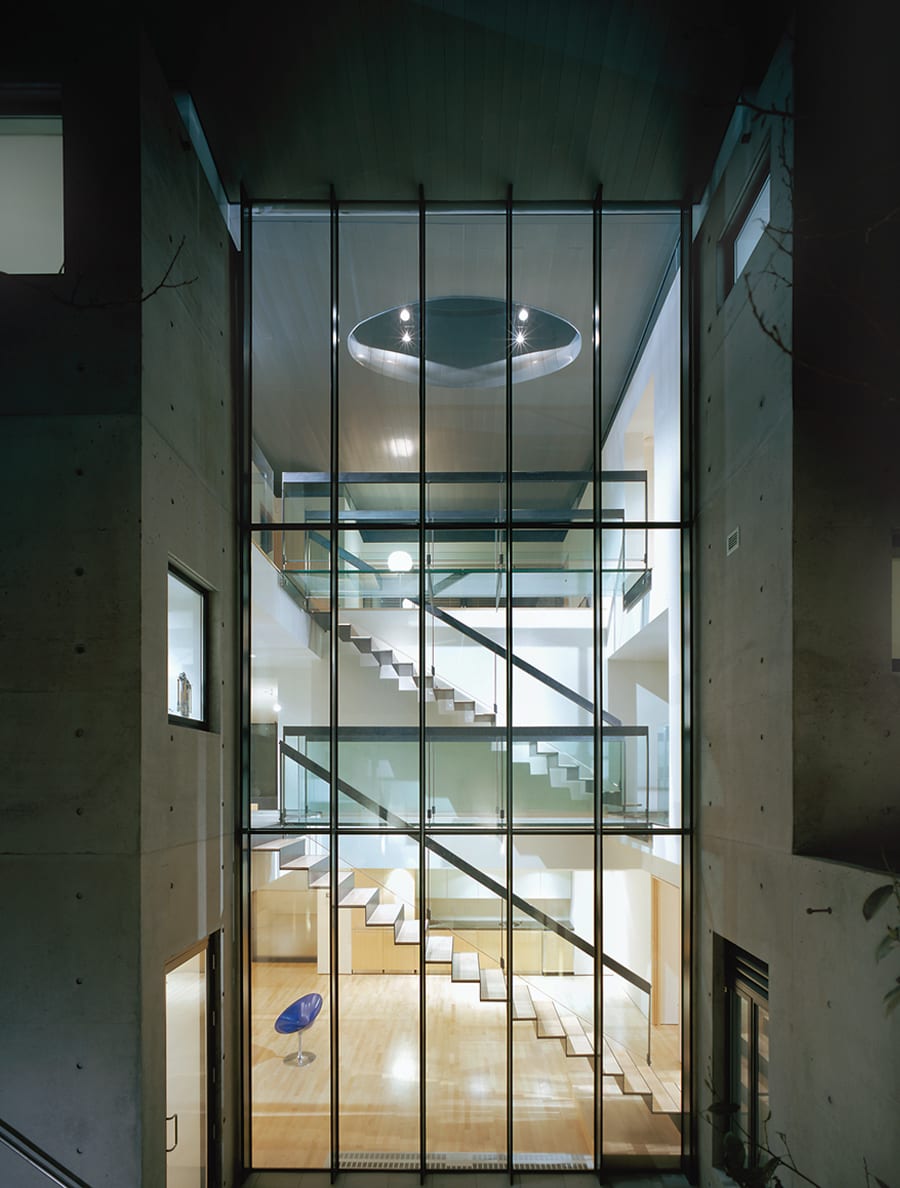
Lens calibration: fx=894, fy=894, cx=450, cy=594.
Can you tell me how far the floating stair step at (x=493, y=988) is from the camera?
5.93 metres

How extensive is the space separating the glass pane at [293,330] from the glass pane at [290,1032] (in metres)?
2.84

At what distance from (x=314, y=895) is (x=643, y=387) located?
13.8 ft

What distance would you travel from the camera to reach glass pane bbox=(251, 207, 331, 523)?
6.32 m

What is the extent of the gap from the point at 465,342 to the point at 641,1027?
4.83m

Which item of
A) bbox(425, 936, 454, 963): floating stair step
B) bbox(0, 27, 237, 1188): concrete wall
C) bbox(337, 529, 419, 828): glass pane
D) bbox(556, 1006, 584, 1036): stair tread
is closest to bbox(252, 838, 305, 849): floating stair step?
bbox(337, 529, 419, 828): glass pane

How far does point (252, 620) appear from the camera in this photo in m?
A: 6.22

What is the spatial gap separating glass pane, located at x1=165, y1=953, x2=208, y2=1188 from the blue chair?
743mm

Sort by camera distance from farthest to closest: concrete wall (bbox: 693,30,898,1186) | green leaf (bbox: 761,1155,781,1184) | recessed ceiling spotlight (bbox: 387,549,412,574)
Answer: recessed ceiling spotlight (bbox: 387,549,412,574) < green leaf (bbox: 761,1155,781,1184) < concrete wall (bbox: 693,30,898,1186)

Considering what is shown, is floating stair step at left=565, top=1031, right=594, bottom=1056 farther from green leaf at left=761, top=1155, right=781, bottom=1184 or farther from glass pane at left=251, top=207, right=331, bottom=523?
glass pane at left=251, top=207, right=331, bottom=523

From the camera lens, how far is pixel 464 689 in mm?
6215

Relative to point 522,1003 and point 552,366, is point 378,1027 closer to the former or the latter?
point 522,1003

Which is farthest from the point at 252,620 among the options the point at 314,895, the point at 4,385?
the point at 4,385

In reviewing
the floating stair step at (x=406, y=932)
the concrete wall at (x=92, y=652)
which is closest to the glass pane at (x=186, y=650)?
the concrete wall at (x=92, y=652)

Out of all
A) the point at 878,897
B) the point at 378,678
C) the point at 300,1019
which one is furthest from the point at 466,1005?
the point at 878,897
